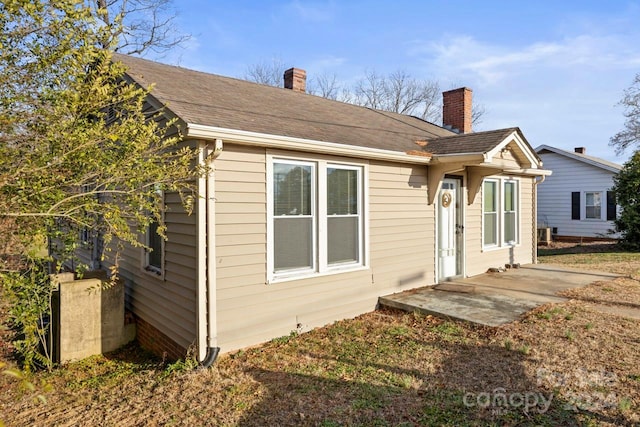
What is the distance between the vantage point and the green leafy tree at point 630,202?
592 inches

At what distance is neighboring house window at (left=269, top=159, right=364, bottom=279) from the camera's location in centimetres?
559

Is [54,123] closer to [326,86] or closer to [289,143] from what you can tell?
[289,143]

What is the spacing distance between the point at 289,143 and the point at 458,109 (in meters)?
9.11

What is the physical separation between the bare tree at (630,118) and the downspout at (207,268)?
3336cm

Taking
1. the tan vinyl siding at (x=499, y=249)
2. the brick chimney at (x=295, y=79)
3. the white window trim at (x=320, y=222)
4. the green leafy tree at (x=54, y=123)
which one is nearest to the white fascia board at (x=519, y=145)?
the tan vinyl siding at (x=499, y=249)

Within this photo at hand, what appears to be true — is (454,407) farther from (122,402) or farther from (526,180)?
(526,180)

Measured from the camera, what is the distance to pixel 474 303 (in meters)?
6.58

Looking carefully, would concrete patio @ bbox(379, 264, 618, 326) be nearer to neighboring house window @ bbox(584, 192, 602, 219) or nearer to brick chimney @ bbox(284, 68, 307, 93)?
brick chimney @ bbox(284, 68, 307, 93)

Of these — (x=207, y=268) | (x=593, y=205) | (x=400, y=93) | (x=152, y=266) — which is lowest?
(x=152, y=266)

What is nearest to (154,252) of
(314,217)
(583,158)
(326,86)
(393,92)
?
(314,217)

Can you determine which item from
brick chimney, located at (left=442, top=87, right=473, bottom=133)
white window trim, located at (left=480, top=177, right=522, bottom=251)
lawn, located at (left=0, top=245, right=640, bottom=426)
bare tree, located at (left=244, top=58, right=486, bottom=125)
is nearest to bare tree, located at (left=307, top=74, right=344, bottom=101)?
bare tree, located at (left=244, top=58, right=486, bottom=125)

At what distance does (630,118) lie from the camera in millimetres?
28406

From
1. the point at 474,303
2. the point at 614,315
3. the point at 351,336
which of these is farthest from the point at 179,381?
the point at 614,315

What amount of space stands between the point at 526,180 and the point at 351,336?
7.81 m
